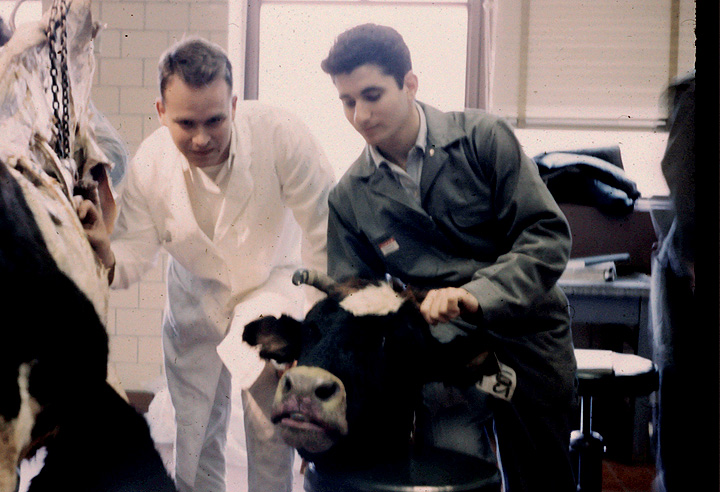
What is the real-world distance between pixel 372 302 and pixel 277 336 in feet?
0.50

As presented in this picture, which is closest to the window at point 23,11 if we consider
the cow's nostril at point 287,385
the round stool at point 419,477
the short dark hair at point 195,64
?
the short dark hair at point 195,64

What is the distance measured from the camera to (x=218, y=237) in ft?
3.26

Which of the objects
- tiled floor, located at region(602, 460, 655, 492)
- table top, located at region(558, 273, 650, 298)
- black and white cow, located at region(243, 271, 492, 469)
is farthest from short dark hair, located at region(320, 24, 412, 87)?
→ tiled floor, located at region(602, 460, 655, 492)

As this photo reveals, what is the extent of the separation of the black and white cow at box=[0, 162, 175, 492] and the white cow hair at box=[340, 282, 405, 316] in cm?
34

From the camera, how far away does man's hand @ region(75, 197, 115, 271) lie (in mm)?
854

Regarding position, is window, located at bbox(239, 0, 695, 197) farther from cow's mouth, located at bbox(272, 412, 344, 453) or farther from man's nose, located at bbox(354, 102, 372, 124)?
cow's mouth, located at bbox(272, 412, 344, 453)

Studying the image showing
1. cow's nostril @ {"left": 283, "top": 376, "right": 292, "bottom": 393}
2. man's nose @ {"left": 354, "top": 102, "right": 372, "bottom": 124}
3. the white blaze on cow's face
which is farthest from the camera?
man's nose @ {"left": 354, "top": 102, "right": 372, "bottom": 124}

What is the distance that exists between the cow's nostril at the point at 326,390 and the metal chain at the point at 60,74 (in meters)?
0.48

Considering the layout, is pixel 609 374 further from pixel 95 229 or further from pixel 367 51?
pixel 95 229

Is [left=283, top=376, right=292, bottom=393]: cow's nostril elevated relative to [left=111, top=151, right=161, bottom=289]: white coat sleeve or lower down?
lower down

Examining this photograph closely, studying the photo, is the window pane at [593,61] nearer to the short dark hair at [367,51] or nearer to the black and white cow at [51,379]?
the short dark hair at [367,51]

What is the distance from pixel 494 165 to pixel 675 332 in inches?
15.0

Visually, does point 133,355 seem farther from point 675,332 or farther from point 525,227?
point 675,332

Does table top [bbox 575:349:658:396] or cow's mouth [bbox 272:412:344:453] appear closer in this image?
cow's mouth [bbox 272:412:344:453]
